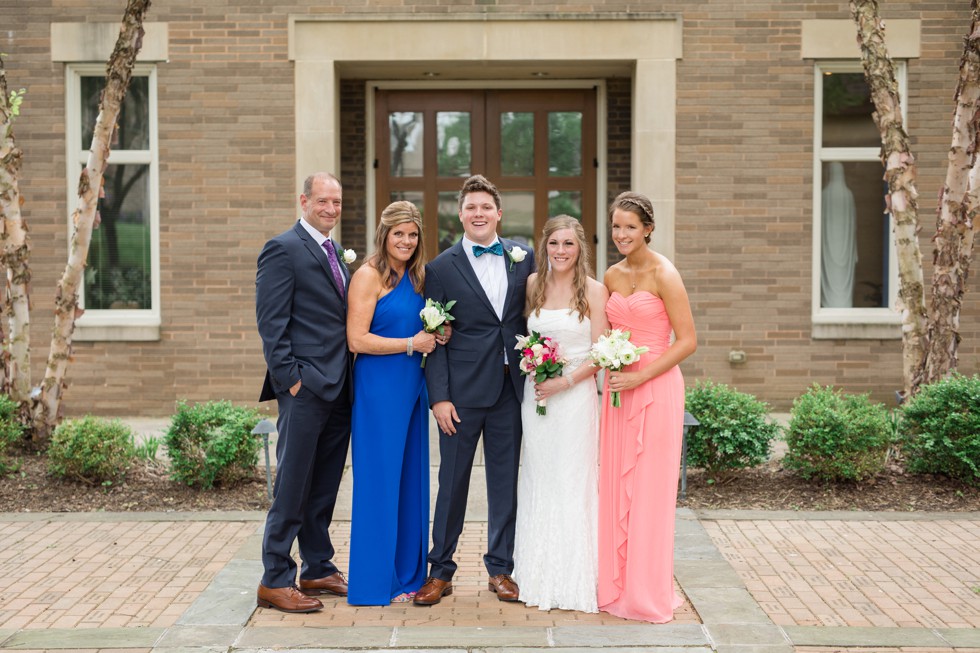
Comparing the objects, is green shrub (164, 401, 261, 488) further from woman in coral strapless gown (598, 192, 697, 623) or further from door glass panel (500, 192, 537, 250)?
door glass panel (500, 192, 537, 250)

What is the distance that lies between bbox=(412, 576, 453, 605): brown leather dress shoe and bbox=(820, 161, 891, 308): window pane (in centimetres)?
A: 745

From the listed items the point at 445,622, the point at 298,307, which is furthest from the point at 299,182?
the point at 445,622

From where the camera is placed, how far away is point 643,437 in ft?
17.0

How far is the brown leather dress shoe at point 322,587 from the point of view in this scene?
549 centimetres

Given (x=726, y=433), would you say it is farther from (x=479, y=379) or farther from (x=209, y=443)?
(x=209, y=443)

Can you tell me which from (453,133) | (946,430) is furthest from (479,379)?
(453,133)

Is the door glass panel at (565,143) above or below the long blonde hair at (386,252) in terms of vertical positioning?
above

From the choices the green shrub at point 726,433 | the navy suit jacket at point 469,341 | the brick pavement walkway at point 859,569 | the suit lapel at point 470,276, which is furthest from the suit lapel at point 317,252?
the green shrub at point 726,433

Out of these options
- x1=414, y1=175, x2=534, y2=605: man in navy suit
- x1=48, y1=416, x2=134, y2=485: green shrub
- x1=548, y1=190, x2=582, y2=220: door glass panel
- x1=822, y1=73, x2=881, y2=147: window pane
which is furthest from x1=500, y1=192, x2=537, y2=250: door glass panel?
x1=414, y1=175, x2=534, y2=605: man in navy suit

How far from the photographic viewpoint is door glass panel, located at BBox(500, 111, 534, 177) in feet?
39.9

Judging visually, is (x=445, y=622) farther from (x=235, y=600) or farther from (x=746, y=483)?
(x=746, y=483)

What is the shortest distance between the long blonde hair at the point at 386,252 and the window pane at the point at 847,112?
736 centimetres

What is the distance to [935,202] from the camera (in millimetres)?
10977

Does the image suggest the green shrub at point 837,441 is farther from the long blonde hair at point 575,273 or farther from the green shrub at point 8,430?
the green shrub at point 8,430
